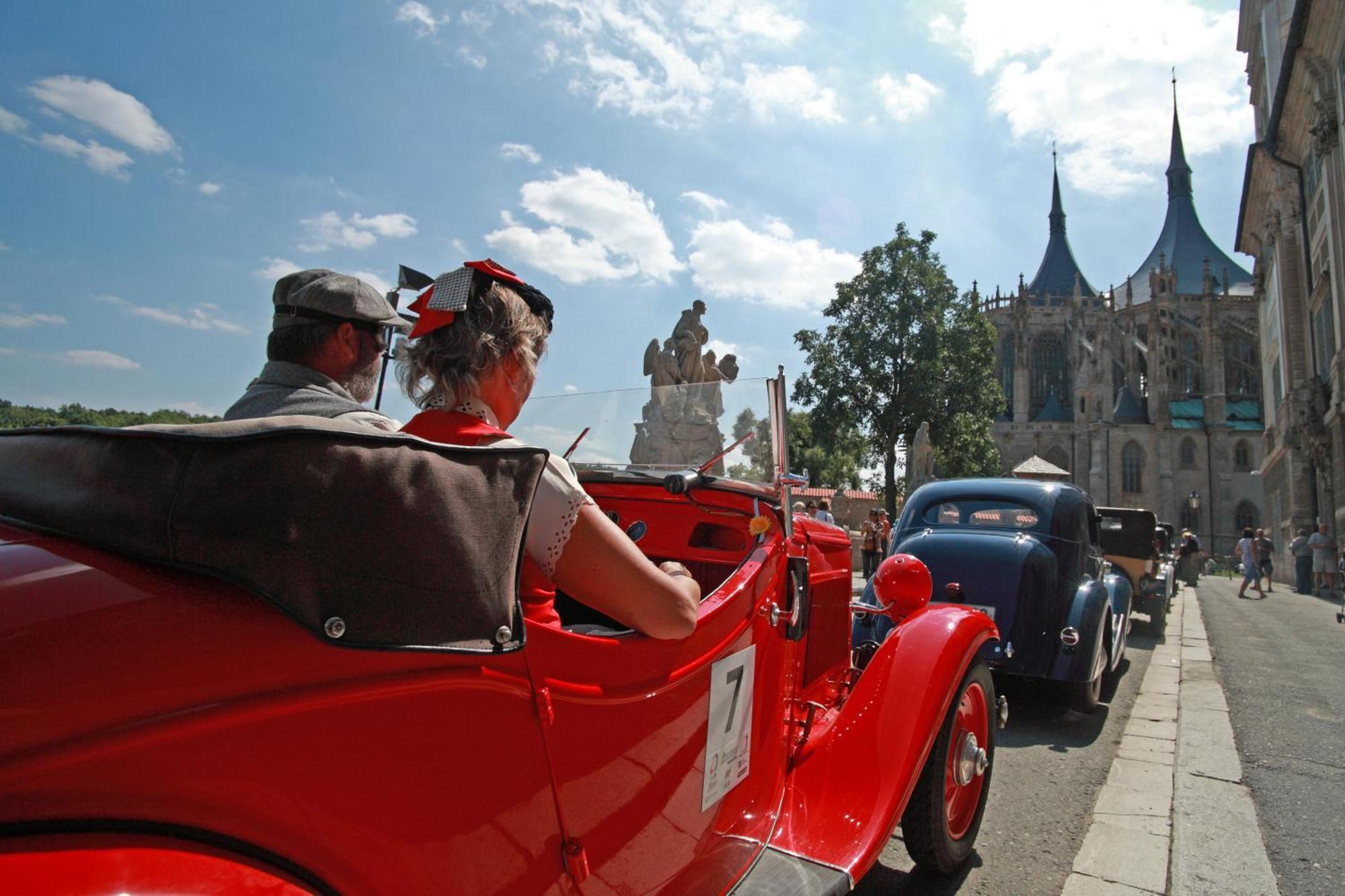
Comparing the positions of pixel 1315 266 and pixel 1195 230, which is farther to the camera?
pixel 1195 230

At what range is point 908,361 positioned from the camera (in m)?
31.7

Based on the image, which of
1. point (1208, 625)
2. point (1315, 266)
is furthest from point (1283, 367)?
point (1208, 625)

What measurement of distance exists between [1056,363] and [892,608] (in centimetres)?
7001

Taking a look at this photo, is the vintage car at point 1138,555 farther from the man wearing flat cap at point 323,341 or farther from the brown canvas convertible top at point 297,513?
the brown canvas convertible top at point 297,513

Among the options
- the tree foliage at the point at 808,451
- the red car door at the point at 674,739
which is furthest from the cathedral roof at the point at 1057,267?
the red car door at the point at 674,739

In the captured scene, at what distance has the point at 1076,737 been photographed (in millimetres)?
5176

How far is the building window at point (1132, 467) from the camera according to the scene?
5616cm

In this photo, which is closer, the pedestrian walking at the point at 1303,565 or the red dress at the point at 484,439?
the red dress at the point at 484,439

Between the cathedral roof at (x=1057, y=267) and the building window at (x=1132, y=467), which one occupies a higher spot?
the cathedral roof at (x=1057, y=267)

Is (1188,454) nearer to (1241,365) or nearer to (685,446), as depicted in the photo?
(1241,365)

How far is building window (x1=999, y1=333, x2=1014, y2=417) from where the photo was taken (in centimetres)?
6469

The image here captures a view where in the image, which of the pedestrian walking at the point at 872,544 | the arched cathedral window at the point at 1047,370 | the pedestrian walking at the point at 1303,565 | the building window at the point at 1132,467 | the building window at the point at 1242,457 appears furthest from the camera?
the arched cathedral window at the point at 1047,370

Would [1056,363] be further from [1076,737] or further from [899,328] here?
[1076,737]

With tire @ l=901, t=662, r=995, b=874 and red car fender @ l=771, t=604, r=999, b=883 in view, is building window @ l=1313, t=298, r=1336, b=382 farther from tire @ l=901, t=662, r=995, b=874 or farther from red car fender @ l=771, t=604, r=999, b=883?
red car fender @ l=771, t=604, r=999, b=883
